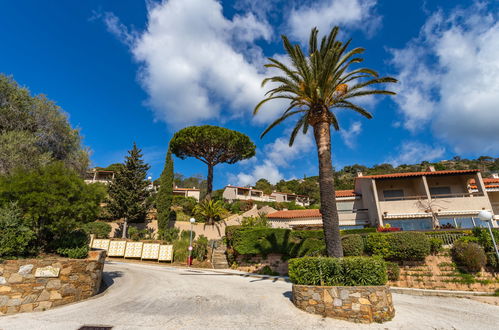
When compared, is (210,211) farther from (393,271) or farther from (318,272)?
(318,272)

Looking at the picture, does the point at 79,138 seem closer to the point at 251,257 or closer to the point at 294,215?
the point at 251,257

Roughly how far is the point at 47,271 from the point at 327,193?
37.0 ft

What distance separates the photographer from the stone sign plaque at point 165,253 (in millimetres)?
22328

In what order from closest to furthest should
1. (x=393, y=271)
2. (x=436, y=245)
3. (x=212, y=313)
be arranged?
1. (x=212, y=313)
2. (x=393, y=271)
3. (x=436, y=245)

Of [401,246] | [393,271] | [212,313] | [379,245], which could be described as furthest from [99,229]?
→ [401,246]

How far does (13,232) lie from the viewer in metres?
8.38

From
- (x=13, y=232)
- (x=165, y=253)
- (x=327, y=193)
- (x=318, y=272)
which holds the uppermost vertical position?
(x=327, y=193)

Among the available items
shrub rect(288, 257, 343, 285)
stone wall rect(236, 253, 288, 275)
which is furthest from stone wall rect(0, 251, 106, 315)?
stone wall rect(236, 253, 288, 275)

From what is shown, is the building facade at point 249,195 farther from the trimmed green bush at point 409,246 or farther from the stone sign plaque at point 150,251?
the trimmed green bush at point 409,246

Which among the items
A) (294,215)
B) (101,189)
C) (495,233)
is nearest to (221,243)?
(294,215)

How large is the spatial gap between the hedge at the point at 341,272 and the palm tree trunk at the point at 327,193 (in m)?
2.04

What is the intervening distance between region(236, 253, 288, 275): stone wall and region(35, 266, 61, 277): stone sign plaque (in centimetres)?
1471

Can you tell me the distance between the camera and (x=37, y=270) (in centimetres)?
802

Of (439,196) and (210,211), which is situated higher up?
(439,196)
